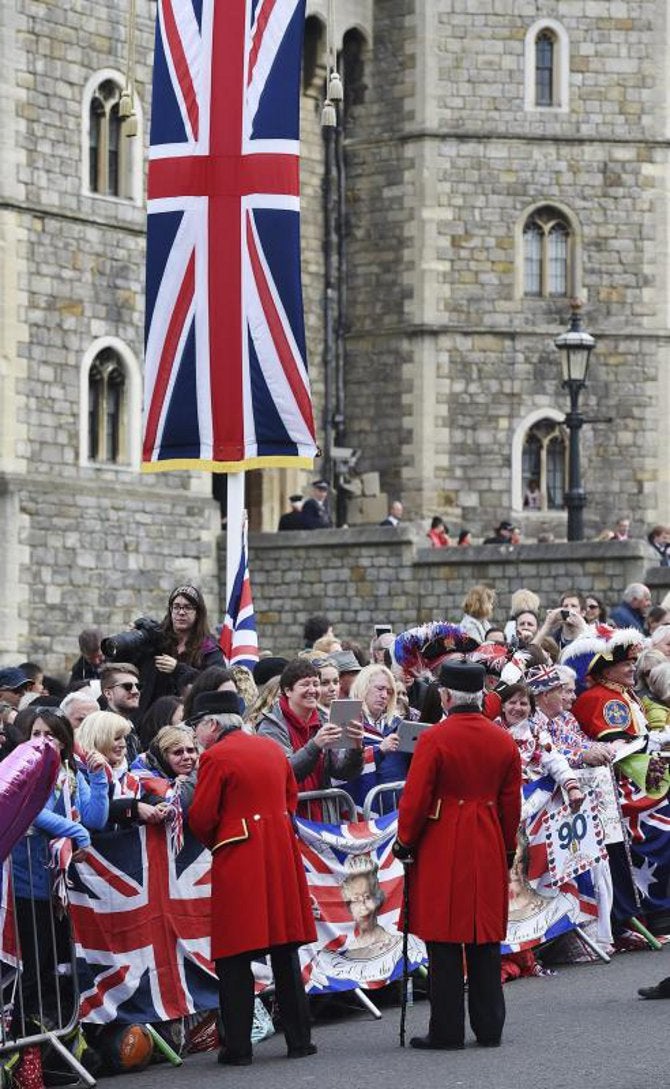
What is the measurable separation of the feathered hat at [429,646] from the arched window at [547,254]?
76.1 feet

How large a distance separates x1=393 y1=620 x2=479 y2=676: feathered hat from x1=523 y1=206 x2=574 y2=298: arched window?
23.2 meters

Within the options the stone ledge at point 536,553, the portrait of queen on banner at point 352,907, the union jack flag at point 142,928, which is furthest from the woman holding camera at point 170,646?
the stone ledge at point 536,553

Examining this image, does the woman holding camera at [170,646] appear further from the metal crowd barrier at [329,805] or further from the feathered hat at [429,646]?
the metal crowd barrier at [329,805]

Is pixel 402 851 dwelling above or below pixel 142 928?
above

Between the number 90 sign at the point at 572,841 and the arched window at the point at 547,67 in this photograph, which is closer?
the number 90 sign at the point at 572,841

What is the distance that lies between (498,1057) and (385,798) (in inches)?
102

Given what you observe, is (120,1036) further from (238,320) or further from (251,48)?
(251,48)

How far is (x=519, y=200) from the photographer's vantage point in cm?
3828

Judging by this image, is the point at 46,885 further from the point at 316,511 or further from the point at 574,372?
the point at 316,511

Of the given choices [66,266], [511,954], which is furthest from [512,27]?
[511,954]

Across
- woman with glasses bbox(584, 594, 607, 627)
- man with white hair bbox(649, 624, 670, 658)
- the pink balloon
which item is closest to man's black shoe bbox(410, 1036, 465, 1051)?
the pink balloon

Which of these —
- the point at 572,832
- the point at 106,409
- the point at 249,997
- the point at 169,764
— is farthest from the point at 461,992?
the point at 106,409

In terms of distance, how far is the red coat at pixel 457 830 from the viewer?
38.7 feet

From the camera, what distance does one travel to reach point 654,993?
1295 cm
